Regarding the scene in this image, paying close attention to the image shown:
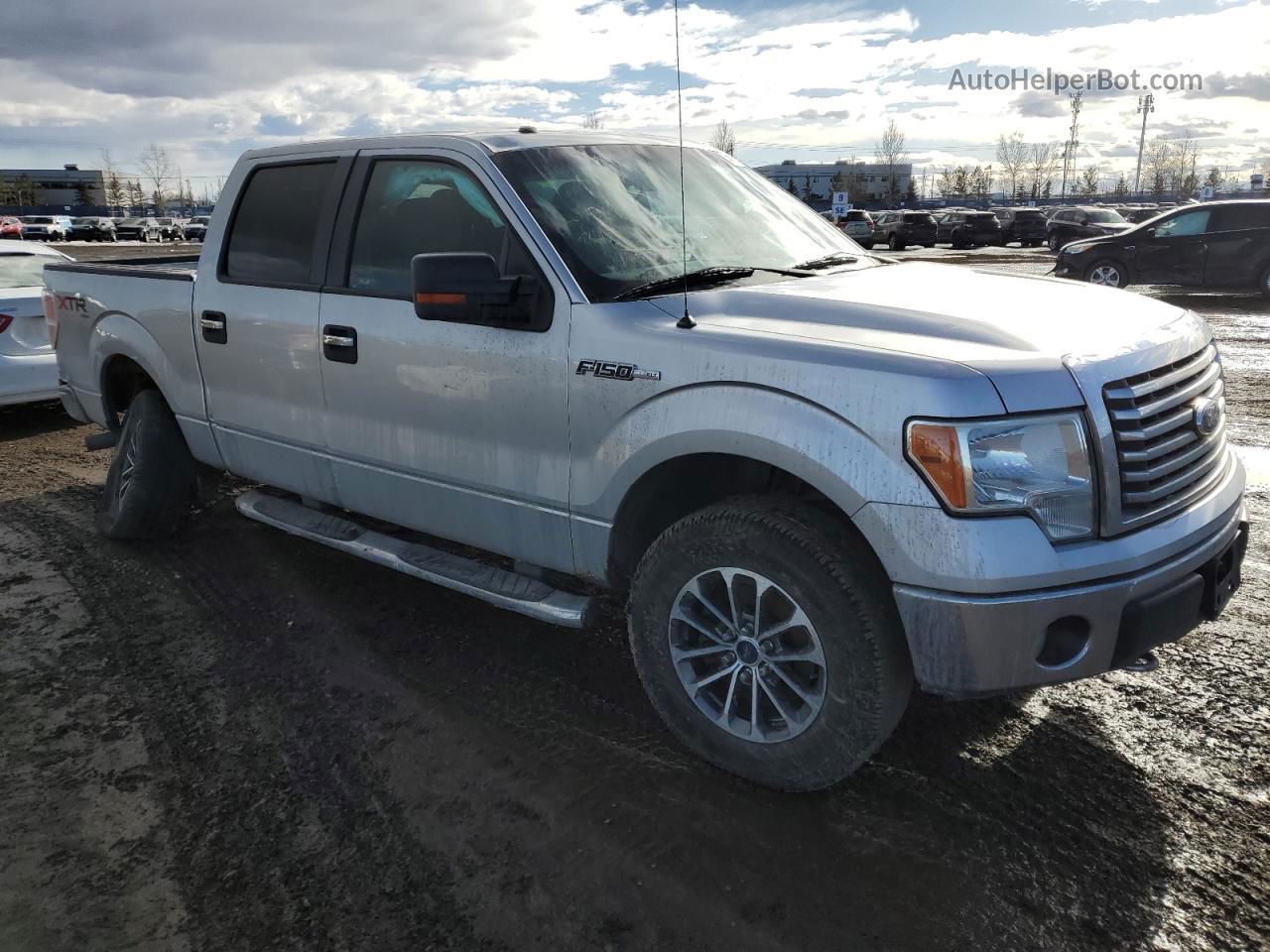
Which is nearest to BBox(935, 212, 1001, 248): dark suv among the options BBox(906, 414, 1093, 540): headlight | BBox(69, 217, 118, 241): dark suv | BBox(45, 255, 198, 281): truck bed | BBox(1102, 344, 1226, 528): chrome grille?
BBox(45, 255, 198, 281): truck bed

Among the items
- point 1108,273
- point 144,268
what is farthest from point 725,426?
point 1108,273

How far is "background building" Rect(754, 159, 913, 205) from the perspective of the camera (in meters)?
101

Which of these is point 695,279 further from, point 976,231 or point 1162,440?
point 976,231

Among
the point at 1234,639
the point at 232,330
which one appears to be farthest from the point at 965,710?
the point at 232,330

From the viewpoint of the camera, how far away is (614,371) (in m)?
3.04

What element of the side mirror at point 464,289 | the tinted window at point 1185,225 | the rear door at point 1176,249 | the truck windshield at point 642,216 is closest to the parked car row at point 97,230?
the rear door at point 1176,249

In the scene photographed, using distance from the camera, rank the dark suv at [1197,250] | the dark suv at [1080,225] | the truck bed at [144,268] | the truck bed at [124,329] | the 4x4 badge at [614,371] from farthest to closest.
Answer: the dark suv at [1080,225] < the dark suv at [1197,250] < the truck bed at [144,268] < the truck bed at [124,329] < the 4x4 badge at [614,371]

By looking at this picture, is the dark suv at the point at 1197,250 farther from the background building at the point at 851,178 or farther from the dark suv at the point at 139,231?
the background building at the point at 851,178

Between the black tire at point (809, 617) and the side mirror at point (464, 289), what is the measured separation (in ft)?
3.10

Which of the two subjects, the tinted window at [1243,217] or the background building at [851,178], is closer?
the tinted window at [1243,217]

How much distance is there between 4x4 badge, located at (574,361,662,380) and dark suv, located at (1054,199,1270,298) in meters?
15.1

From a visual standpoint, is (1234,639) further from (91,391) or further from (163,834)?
(91,391)

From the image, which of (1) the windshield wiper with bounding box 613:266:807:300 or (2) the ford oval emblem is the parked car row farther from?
(2) the ford oval emblem

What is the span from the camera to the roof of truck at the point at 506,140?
3641 mm
